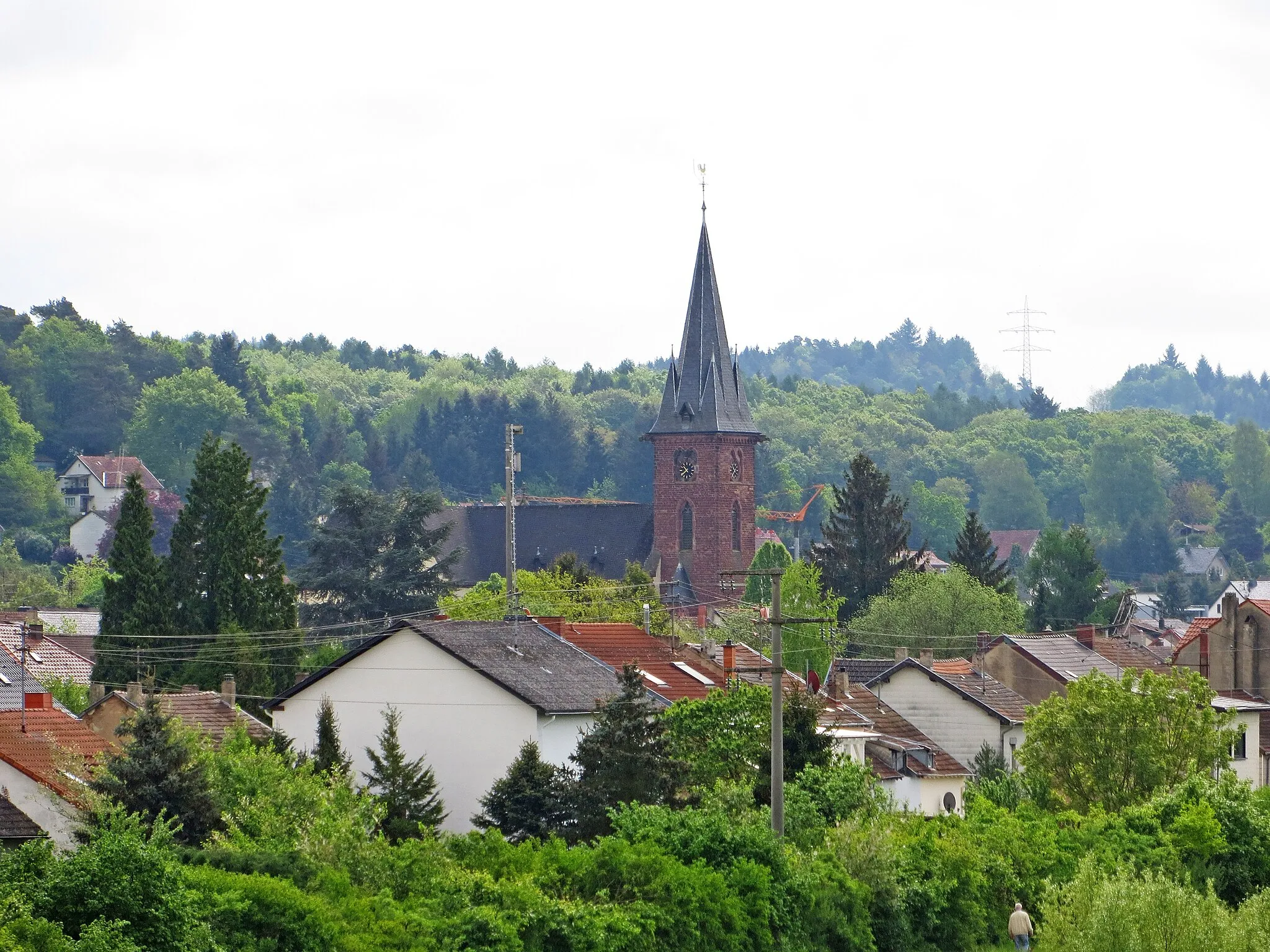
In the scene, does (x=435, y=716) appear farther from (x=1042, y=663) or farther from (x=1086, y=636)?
(x=1086, y=636)

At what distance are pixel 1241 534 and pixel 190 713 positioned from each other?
139397 mm

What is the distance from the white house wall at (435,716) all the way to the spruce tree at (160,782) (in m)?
7.88

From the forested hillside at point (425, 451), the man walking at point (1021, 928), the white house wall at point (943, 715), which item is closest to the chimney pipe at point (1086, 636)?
the white house wall at point (943, 715)

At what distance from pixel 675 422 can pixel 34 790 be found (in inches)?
2628

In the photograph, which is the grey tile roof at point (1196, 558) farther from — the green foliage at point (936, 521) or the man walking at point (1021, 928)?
the man walking at point (1021, 928)

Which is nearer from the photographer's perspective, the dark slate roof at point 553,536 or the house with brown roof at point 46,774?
the house with brown roof at point 46,774

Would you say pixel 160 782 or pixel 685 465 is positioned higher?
pixel 685 465

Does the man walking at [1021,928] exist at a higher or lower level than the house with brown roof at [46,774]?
lower

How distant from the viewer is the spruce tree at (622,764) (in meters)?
32.8

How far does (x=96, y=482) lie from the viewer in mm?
155500

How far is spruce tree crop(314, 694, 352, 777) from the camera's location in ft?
118

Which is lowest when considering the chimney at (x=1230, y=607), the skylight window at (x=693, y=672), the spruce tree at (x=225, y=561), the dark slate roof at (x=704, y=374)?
the skylight window at (x=693, y=672)

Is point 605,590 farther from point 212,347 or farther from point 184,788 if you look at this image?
point 212,347

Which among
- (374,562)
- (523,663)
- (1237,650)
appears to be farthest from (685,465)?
(523,663)
